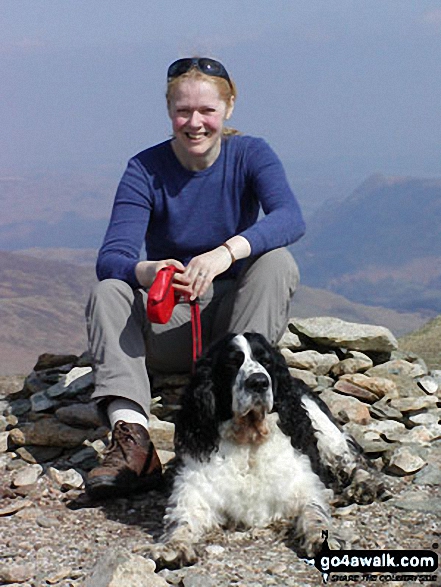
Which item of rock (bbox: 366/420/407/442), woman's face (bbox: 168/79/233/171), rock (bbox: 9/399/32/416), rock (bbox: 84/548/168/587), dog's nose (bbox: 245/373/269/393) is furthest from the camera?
rock (bbox: 9/399/32/416)

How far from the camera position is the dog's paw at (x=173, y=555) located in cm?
352

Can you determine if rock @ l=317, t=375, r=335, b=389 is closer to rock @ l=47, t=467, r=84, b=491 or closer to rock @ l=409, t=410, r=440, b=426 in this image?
rock @ l=409, t=410, r=440, b=426

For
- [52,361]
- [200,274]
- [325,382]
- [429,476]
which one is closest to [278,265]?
[200,274]

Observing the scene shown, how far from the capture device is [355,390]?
19.5 feet

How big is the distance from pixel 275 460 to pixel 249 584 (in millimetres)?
709

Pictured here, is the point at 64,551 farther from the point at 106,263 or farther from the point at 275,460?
the point at 106,263

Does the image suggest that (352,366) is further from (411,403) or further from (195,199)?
(195,199)

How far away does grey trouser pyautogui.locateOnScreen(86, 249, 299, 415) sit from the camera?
4.41 meters

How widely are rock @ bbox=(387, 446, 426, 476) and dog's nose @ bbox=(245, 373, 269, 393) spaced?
145 centimetres

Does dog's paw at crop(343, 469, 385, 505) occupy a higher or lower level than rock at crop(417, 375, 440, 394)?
higher

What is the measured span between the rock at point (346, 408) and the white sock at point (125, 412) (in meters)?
1.69

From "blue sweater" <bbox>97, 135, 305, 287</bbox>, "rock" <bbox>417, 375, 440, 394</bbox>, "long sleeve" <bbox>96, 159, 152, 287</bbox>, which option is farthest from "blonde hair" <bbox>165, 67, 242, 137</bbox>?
"rock" <bbox>417, 375, 440, 394</bbox>

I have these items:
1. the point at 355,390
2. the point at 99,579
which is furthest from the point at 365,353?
the point at 99,579

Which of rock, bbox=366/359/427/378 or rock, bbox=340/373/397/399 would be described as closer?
rock, bbox=340/373/397/399
